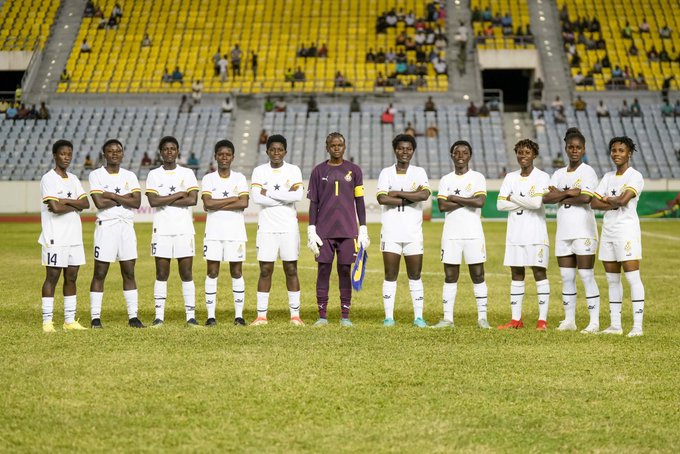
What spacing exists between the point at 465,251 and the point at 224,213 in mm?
→ 2692

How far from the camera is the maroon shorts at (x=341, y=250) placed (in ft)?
35.8

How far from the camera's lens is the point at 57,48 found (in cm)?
5066

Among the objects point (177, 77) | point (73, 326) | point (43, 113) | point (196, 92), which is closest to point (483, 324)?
point (73, 326)

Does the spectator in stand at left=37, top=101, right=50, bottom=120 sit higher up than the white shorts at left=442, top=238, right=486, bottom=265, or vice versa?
the spectator in stand at left=37, top=101, right=50, bottom=120

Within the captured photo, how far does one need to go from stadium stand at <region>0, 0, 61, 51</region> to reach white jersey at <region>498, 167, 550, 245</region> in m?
43.7

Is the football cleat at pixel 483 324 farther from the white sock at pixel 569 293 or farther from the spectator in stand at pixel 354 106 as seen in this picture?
the spectator in stand at pixel 354 106

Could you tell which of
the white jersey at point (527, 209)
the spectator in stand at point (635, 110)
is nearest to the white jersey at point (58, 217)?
the white jersey at point (527, 209)

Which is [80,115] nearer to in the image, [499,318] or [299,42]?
[299,42]

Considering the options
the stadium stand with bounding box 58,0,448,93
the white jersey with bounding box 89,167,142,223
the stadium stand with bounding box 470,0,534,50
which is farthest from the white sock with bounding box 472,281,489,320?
the stadium stand with bounding box 470,0,534,50

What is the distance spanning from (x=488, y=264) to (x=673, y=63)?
3194 centimetres

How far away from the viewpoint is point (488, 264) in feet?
66.9

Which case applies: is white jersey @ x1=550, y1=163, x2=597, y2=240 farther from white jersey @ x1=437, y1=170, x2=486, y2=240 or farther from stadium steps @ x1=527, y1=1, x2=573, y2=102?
stadium steps @ x1=527, y1=1, x2=573, y2=102

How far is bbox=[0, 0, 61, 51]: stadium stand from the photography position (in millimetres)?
→ 50719

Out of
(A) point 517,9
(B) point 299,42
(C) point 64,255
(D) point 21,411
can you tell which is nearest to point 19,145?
(B) point 299,42
